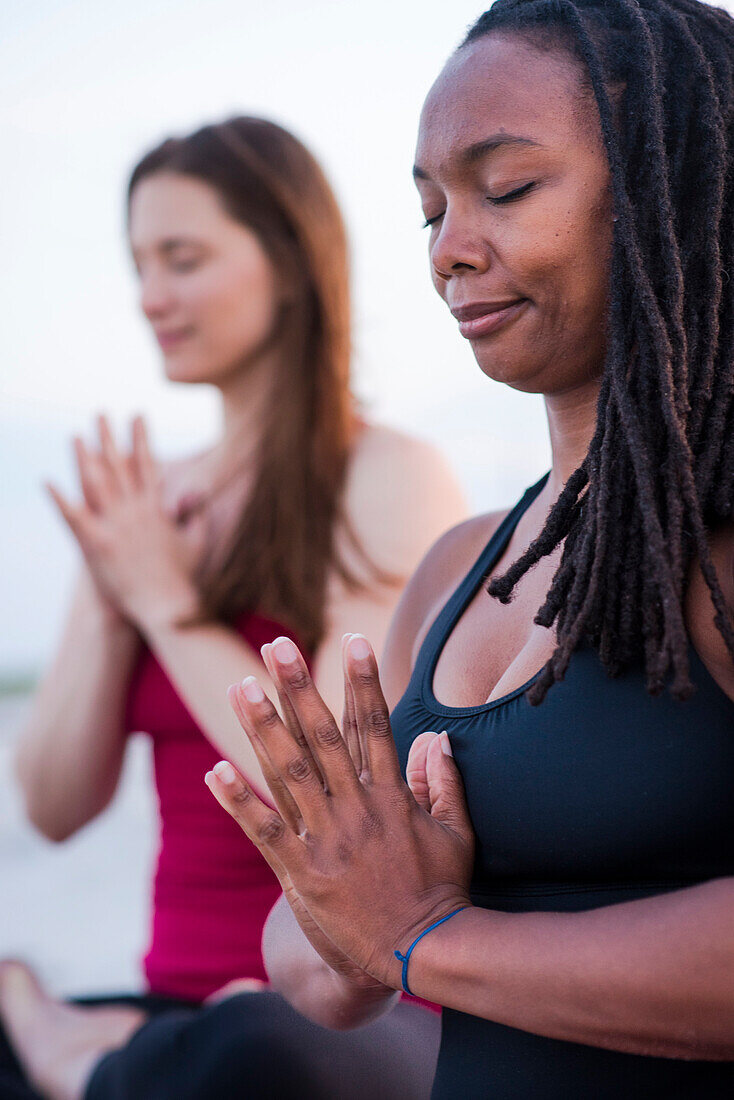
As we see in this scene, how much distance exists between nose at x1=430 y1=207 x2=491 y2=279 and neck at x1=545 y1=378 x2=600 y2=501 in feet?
0.60

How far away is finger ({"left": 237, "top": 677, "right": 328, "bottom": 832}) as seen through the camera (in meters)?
1.14

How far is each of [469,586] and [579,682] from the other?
0.35m

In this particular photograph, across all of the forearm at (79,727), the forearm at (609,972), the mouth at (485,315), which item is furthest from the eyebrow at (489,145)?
the forearm at (79,727)


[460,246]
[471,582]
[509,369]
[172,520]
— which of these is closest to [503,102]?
[460,246]

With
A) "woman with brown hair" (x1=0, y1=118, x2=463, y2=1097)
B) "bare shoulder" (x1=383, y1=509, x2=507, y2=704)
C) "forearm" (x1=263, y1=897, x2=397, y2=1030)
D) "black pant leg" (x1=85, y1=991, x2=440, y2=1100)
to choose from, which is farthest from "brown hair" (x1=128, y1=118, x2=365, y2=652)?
"forearm" (x1=263, y1=897, x2=397, y2=1030)

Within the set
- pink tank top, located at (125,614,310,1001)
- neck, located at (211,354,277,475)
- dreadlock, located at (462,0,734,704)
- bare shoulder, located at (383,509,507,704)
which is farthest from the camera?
neck, located at (211,354,277,475)

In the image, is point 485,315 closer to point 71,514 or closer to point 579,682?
point 579,682

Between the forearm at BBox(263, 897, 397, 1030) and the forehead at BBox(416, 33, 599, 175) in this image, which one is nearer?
the forehead at BBox(416, 33, 599, 175)

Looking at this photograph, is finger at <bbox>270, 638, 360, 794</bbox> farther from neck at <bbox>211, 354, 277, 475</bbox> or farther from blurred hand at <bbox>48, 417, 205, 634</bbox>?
neck at <bbox>211, 354, 277, 475</bbox>

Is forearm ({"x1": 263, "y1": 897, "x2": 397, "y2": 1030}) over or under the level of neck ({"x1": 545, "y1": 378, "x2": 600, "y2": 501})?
under

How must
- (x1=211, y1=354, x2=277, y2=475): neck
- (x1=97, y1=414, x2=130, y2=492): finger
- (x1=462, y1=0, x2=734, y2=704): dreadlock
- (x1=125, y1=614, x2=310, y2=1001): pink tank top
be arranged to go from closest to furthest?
(x1=462, y1=0, x2=734, y2=704): dreadlock → (x1=125, y1=614, x2=310, y2=1001): pink tank top → (x1=97, y1=414, x2=130, y2=492): finger → (x1=211, y1=354, x2=277, y2=475): neck

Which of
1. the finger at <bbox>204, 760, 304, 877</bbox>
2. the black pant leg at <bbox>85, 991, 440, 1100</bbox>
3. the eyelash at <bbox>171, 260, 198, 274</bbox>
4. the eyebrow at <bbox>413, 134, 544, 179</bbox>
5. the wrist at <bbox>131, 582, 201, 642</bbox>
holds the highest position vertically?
the eyebrow at <bbox>413, 134, 544, 179</bbox>

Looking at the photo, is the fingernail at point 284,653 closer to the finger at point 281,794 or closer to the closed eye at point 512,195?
the finger at point 281,794

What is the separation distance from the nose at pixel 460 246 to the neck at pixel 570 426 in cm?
18
